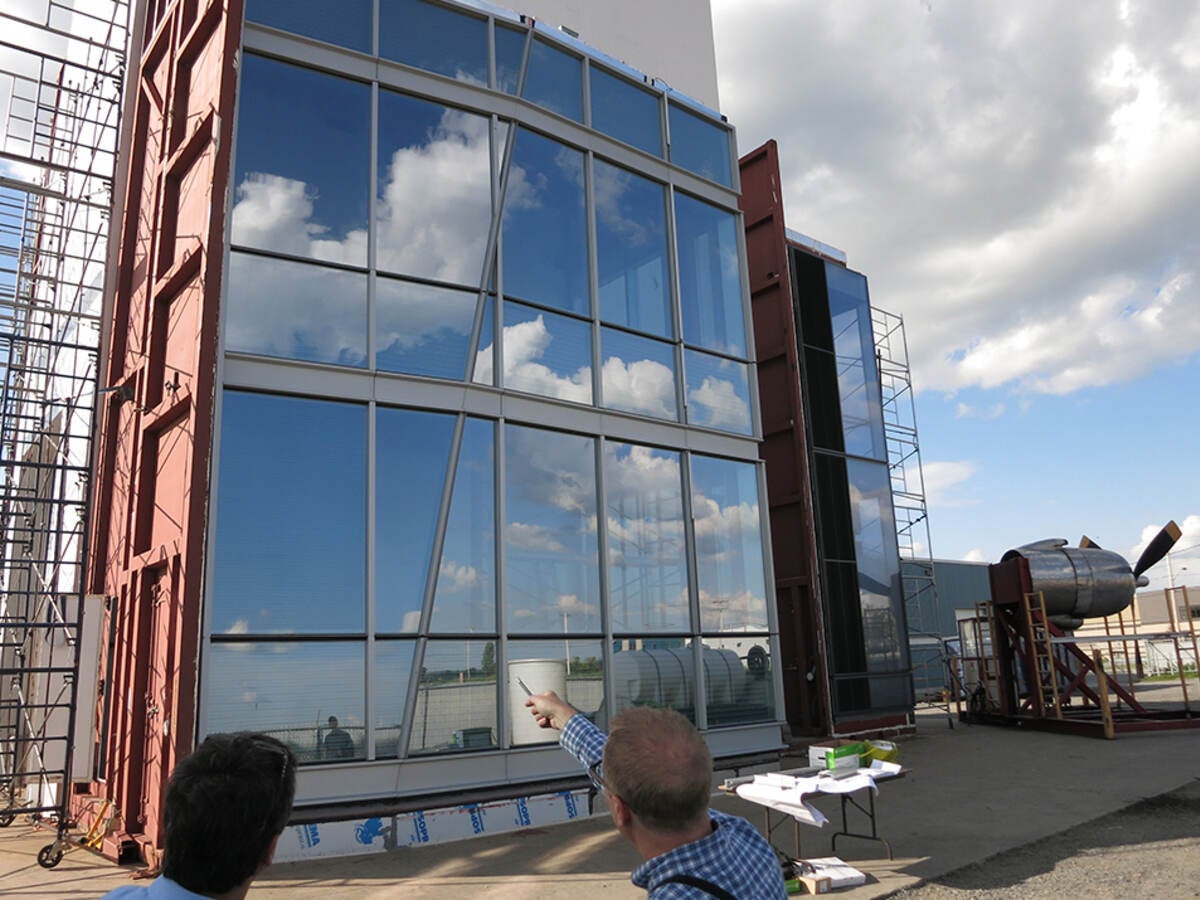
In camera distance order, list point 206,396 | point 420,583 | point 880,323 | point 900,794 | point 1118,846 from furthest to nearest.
→ point 880,323 < point 900,794 < point 420,583 < point 206,396 < point 1118,846

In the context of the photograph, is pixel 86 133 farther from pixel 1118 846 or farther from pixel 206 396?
pixel 1118 846

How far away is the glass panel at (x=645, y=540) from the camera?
1141cm

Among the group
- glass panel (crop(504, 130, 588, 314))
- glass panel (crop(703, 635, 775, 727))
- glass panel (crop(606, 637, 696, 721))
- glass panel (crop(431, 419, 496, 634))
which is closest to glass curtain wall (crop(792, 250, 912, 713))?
glass panel (crop(703, 635, 775, 727))

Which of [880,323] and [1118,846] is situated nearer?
[1118,846]

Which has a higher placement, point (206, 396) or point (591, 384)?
point (591, 384)

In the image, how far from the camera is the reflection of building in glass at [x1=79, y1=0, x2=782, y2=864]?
8.98 metres

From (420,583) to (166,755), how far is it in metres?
2.85

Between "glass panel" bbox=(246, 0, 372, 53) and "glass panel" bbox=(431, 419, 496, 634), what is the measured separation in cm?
479

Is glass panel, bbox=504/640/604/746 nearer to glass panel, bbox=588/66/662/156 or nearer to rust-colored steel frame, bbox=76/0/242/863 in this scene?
rust-colored steel frame, bbox=76/0/242/863

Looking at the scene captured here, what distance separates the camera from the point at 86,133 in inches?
587

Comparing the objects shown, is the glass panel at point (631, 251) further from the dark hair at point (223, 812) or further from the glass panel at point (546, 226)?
the dark hair at point (223, 812)

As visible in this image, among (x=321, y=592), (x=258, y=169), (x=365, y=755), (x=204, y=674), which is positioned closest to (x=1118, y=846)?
(x=365, y=755)

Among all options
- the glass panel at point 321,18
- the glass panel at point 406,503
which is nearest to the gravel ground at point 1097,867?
the glass panel at point 406,503

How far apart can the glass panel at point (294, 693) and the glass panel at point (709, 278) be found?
6.80 meters
